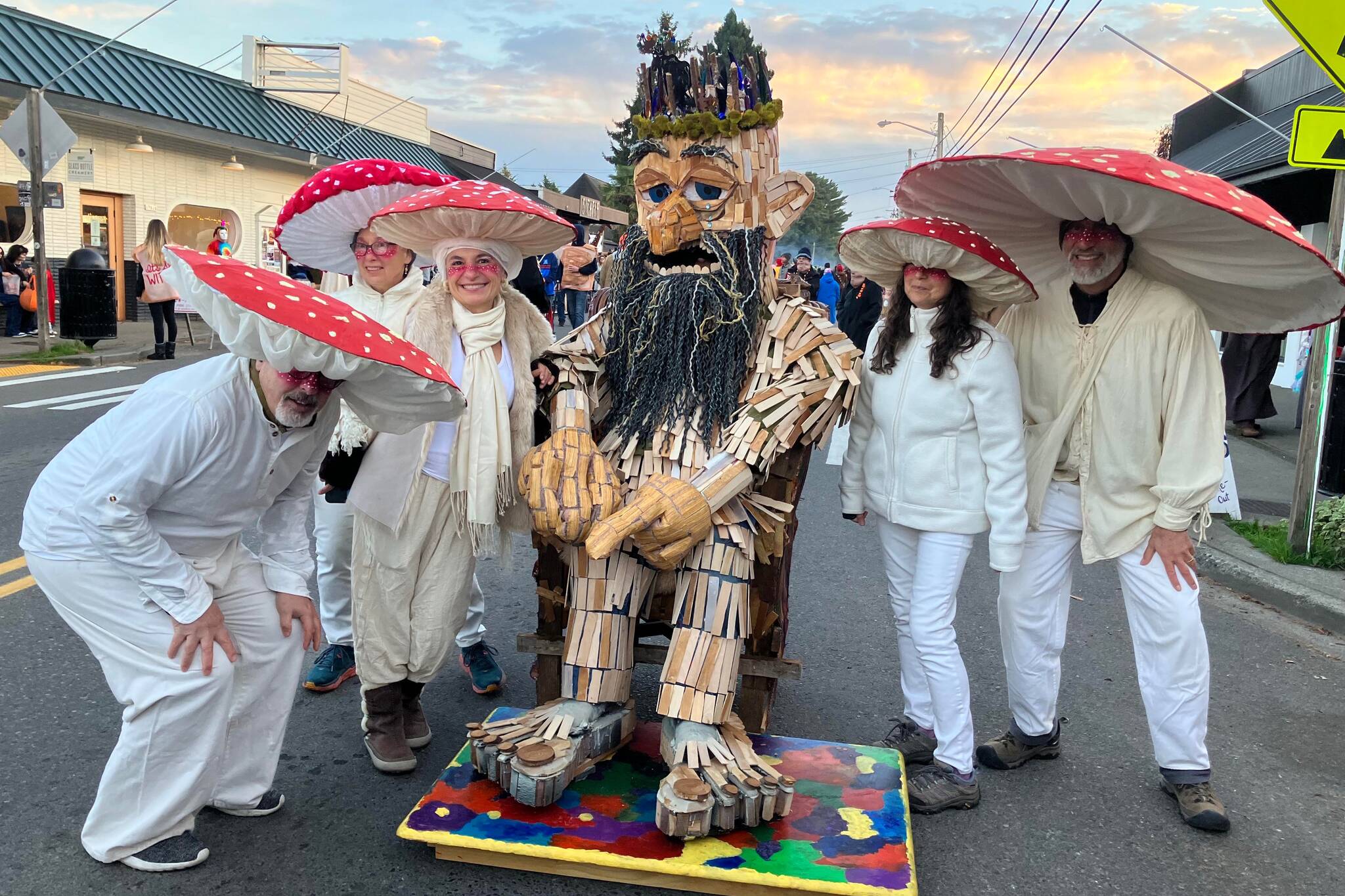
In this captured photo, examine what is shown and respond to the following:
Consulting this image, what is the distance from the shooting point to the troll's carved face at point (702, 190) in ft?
10.6

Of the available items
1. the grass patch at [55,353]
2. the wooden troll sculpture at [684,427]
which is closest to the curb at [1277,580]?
the wooden troll sculpture at [684,427]

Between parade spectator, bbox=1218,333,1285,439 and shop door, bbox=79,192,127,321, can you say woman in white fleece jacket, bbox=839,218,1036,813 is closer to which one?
parade spectator, bbox=1218,333,1285,439

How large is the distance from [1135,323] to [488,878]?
2428 mm

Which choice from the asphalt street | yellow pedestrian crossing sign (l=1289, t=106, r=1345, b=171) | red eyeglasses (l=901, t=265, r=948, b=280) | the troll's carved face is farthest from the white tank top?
yellow pedestrian crossing sign (l=1289, t=106, r=1345, b=171)

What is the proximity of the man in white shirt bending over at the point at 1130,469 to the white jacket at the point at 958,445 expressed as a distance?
0.59 feet

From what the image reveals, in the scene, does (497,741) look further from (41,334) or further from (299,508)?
(41,334)

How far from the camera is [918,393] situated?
312 centimetres

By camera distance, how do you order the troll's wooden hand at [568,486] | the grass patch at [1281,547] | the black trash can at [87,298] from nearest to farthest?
the troll's wooden hand at [568,486]
the grass patch at [1281,547]
the black trash can at [87,298]

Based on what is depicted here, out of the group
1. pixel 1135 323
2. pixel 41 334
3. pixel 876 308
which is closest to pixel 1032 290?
pixel 1135 323

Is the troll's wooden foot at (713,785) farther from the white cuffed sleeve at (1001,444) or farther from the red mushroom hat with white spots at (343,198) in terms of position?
the red mushroom hat with white spots at (343,198)

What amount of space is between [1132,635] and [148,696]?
9.24ft

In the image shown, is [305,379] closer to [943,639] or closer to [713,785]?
[713,785]

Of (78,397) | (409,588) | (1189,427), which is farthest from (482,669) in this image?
(78,397)

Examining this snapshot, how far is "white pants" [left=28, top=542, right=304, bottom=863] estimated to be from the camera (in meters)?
2.47
